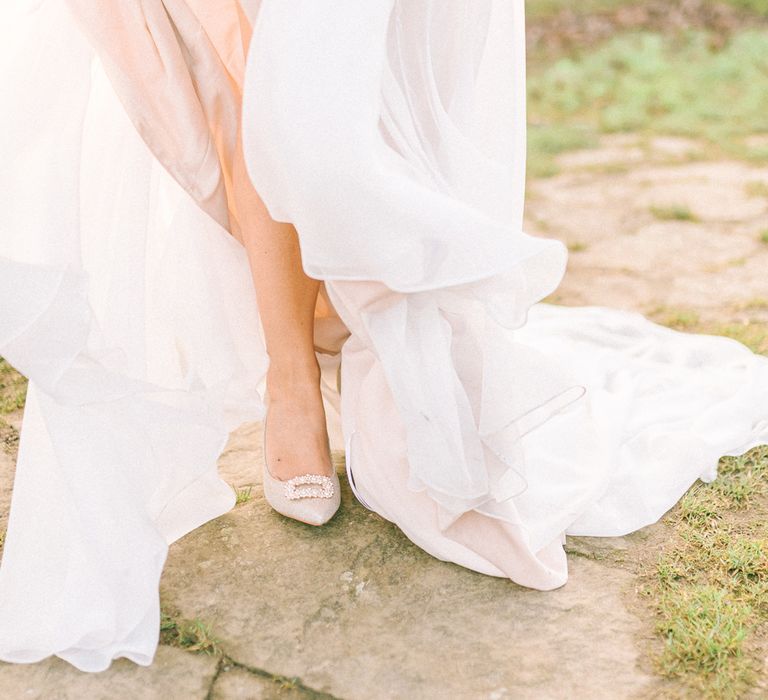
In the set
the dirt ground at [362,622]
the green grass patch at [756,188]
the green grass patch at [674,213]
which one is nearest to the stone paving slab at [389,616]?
the dirt ground at [362,622]

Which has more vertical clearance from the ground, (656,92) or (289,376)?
(289,376)

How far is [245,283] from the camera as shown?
1760 mm

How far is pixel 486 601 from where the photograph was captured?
5.09 ft

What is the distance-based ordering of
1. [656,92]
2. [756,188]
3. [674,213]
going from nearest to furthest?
[674,213] < [756,188] < [656,92]

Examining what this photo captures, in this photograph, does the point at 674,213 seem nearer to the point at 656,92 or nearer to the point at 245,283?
the point at 656,92

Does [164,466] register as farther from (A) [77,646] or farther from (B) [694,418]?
(B) [694,418]

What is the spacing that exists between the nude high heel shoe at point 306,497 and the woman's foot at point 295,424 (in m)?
0.01

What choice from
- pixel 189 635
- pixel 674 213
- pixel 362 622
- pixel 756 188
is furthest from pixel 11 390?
pixel 756 188

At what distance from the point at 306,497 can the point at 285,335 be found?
26 centimetres

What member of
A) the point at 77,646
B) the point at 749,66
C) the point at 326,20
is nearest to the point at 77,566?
the point at 77,646

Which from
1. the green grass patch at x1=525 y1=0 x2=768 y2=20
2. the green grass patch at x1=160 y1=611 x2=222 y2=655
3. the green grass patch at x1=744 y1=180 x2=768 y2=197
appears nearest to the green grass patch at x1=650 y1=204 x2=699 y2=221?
the green grass patch at x1=744 y1=180 x2=768 y2=197

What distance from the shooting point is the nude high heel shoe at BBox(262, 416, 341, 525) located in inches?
67.8

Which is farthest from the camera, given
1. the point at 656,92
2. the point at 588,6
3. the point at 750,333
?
the point at 588,6

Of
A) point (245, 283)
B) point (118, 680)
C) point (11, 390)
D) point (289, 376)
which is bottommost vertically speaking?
point (11, 390)
